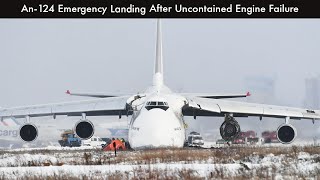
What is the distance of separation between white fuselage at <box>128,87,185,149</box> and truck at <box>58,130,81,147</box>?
29.1 meters

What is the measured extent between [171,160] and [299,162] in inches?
170

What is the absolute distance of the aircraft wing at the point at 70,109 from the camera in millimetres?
35000

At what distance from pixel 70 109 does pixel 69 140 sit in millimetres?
26912

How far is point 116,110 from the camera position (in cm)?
3484

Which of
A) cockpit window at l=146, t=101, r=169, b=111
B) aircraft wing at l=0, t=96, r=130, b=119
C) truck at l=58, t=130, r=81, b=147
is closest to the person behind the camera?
cockpit window at l=146, t=101, r=169, b=111

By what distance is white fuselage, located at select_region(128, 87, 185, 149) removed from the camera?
28.5 m

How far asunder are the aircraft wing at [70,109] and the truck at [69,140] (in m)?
22.7

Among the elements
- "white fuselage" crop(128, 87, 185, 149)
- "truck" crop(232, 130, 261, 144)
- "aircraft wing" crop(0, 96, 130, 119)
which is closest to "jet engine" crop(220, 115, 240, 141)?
"white fuselage" crop(128, 87, 185, 149)

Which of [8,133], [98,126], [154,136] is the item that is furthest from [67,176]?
[8,133]

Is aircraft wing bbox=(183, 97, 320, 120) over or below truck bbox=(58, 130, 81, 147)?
over

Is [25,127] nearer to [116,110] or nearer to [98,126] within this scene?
[116,110]

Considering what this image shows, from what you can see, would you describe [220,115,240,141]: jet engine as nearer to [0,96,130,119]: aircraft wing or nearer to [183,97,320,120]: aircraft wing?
[183,97,320,120]: aircraft wing

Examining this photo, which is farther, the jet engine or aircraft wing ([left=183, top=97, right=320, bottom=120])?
aircraft wing ([left=183, top=97, right=320, bottom=120])

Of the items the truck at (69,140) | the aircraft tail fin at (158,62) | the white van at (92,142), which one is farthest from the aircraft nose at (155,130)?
the truck at (69,140)
